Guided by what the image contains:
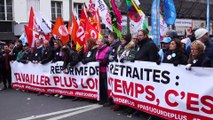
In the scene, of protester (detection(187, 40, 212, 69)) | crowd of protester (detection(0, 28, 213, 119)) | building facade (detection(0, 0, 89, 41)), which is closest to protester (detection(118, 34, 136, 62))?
crowd of protester (detection(0, 28, 213, 119))

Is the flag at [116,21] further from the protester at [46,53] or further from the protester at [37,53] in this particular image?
the protester at [37,53]

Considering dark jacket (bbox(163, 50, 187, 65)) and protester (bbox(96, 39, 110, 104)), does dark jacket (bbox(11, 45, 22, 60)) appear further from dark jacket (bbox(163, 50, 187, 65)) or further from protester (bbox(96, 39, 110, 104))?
dark jacket (bbox(163, 50, 187, 65))

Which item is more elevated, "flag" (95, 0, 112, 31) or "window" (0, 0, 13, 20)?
"window" (0, 0, 13, 20)

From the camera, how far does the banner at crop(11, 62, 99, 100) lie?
909 cm

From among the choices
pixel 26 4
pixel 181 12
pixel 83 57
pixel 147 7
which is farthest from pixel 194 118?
pixel 181 12

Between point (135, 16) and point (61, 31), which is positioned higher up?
point (135, 16)

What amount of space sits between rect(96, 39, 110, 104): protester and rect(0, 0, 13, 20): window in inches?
797

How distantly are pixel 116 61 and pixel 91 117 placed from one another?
1.42 meters

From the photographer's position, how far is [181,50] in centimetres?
700

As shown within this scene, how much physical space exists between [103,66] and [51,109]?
1.62 m

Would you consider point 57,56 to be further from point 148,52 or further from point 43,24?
point 148,52

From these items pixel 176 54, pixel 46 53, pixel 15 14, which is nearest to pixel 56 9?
pixel 15 14

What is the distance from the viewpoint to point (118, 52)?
8.31 metres

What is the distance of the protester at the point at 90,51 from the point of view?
30.1 feet
